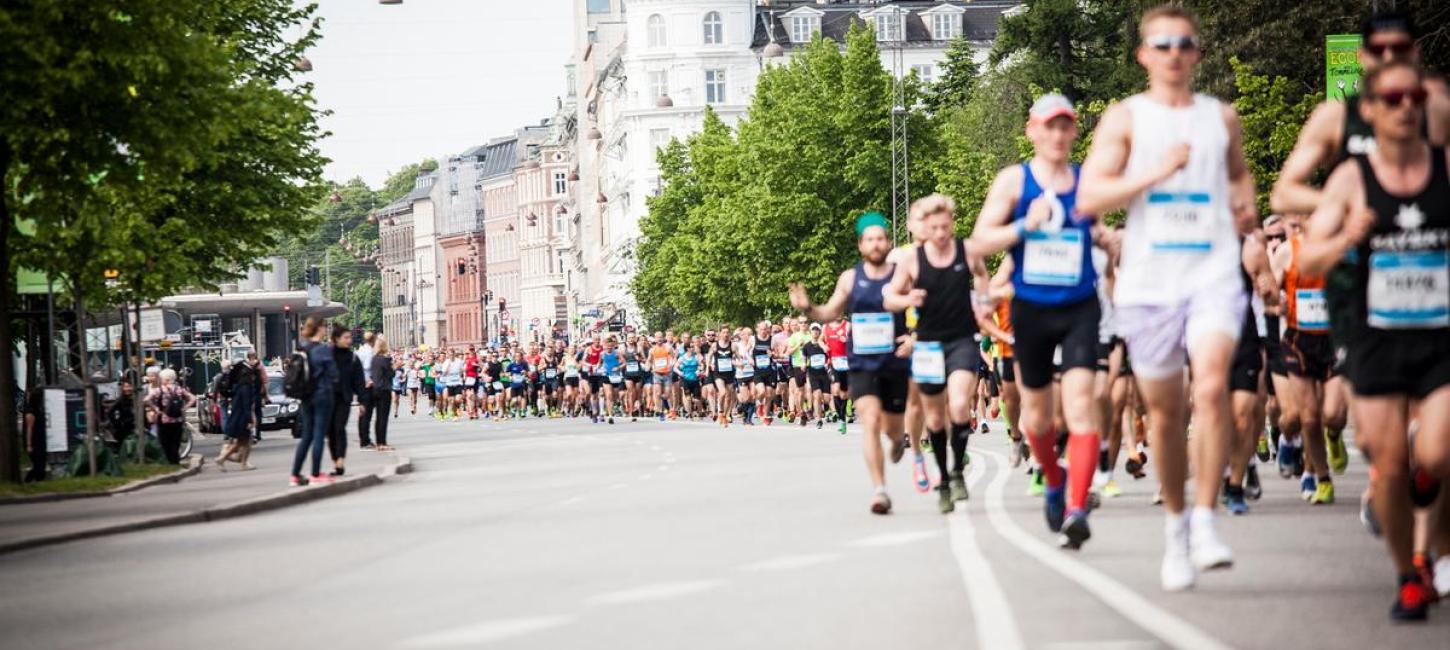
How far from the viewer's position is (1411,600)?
8.39 m

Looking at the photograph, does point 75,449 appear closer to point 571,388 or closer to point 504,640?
point 504,640

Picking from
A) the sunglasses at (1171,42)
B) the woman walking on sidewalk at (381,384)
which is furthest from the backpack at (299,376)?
the sunglasses at (1171,42)

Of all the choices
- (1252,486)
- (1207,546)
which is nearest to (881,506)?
(1252,486)

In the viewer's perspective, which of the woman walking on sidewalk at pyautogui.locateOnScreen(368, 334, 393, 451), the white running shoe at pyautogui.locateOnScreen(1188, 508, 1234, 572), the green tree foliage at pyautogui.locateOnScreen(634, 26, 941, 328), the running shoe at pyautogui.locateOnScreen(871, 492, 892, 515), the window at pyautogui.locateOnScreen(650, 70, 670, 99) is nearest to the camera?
the white running shoe at pyautogui.locateOnScreen(1188, 508, 1234, 572)

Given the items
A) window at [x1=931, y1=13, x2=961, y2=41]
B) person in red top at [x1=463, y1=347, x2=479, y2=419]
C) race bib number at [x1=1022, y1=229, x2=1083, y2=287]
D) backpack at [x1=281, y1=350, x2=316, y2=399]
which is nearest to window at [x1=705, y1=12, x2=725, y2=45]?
window at [x1=931, y1=13, x2=961, y2=41]

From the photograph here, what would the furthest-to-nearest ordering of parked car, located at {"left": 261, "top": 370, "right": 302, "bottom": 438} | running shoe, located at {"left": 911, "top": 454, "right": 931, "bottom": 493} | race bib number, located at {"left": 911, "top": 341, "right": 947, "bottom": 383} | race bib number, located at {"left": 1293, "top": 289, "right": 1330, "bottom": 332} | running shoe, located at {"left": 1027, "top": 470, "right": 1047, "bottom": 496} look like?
parked car, located at {"left": 261, "top": 370, "right": 302, "bottom": 438}, running shoe, located at {"left": 911, "top": 454, "right": 931, "bottom": 493}, running shoe, located at {"left": 1027, "top": 470, "right": 1047, "bottom": 496}, race bib number, located at {"left": 1293, "top": 289, "right": 1330, "bottom": 332}, race bib number, located at {"left": 911, "top": 341, "right": 947, "bottom": 383}

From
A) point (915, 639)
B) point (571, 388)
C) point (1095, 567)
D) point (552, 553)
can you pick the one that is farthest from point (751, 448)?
point (571, 388)

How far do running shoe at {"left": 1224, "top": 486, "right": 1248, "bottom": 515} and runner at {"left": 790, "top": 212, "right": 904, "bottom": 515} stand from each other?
88.3 inches

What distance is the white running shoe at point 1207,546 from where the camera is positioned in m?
9.28

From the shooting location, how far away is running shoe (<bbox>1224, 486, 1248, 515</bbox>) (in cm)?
1423

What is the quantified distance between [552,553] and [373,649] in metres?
4.76

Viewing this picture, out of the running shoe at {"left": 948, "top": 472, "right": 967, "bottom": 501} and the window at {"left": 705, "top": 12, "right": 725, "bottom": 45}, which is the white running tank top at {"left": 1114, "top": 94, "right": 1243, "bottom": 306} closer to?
the running shoe at {"left": 948, "top": 472, "right": 967, "bottom": 501}

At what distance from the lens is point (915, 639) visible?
8.65 m

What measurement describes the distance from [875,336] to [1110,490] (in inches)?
80.4
